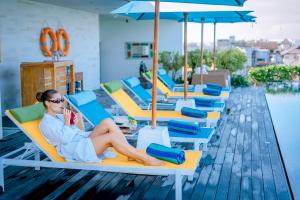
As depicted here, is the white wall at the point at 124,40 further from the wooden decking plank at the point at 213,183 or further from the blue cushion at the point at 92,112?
the wooden decking plank at the point at 213,183

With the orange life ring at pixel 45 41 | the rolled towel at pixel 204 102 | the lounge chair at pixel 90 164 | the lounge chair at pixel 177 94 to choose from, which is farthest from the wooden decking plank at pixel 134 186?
the orange life ring at pixel 45 41

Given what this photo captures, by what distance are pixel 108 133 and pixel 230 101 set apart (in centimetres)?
747

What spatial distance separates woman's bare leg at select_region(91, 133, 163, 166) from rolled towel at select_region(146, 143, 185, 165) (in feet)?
0.24

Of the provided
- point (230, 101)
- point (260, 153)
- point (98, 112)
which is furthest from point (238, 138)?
point (230, 101)

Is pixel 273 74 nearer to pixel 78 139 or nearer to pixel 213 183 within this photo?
pixel 213 183

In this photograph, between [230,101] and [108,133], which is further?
[230,101]

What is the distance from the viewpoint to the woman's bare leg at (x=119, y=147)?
3934 millimetres

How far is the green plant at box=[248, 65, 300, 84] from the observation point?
50.7ft

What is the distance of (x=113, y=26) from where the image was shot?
1700 cm

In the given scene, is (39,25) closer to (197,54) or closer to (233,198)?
(197,54)

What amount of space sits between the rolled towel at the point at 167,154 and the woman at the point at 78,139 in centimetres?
7

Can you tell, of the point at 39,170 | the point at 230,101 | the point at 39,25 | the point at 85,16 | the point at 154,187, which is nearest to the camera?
the point at 154,187

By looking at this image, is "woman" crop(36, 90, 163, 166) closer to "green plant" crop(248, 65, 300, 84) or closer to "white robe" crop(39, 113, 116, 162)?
"white robe" crop(39, 113, 116, 162)

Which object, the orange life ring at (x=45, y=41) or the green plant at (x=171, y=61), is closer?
the orange life ring at (x=45, y=41)
